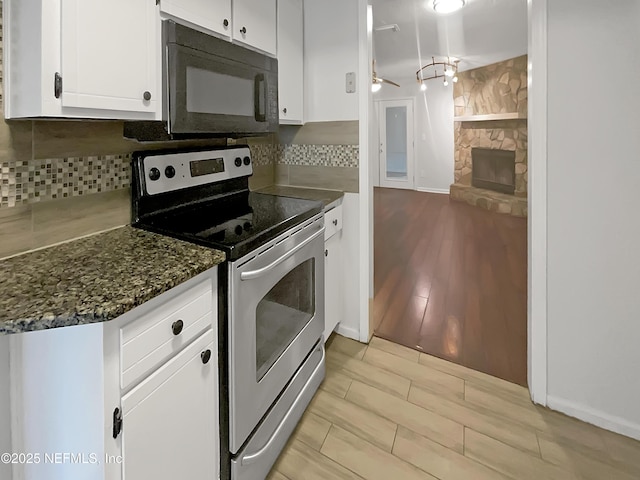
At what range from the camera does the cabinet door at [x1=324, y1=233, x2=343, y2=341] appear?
213 cm

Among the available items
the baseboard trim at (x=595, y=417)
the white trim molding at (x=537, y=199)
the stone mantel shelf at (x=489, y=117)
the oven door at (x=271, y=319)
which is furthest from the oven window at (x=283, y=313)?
the stone mantel shelf at (x=489, y=117)

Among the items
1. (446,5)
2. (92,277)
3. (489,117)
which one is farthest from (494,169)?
(92,277)

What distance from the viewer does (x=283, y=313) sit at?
5.04 feet

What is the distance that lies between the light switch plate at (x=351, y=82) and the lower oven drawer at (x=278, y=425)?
1.43 metres

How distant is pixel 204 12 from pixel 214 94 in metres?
0.30

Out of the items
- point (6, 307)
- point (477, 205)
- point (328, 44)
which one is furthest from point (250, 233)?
point (477, 205)

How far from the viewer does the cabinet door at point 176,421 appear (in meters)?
0.88

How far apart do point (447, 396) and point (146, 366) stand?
58.8 inches

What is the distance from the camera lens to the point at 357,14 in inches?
83.5

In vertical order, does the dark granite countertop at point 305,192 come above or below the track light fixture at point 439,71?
below

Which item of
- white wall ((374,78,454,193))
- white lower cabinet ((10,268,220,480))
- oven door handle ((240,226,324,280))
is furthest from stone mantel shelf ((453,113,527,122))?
white lower cabinet ((10,268,220,480))

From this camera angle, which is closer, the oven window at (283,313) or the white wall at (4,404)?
the white wall at (4,404)

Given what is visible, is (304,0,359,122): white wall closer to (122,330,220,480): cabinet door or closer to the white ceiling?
(122,330,220,480): cabinet door

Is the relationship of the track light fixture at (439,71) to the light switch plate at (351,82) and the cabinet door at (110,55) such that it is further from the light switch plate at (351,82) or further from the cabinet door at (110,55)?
the cabinet door at (110,55)
